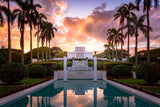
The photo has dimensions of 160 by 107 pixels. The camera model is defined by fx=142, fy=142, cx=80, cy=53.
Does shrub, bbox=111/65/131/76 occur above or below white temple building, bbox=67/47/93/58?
below

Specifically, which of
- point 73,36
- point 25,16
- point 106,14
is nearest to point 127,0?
point 106,14

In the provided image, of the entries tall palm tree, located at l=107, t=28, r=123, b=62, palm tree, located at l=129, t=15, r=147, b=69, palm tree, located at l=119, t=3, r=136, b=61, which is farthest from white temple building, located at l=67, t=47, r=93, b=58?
palm tree, located at l=129, t=15, r=147, b=69

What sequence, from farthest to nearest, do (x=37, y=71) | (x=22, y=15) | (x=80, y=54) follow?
(x=80, y=54)
(x=22, y=15)
(x=37, y=71)

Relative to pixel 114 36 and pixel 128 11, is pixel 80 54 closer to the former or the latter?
pixel 114 36

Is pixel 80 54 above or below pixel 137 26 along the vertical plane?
below

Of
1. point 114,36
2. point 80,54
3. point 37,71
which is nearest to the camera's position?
point 37,71

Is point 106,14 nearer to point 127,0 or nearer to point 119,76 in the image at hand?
point 127,0

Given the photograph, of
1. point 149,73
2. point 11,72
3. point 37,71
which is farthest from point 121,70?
point 11,72

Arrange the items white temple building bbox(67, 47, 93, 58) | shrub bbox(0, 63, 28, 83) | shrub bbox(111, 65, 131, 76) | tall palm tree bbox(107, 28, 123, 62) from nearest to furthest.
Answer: shrub bbox(0, 63, 28, 83)
shrub bbox(111, 65, 131, 76)
tall palm tree bbox(107, 28, 123, 62)
white temple building bbox(67, 47, 93, 58)

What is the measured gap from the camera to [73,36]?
2939 cm

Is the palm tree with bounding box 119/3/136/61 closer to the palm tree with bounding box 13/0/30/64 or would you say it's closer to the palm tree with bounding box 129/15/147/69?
the palm tree with bounding box 129/15/147/69

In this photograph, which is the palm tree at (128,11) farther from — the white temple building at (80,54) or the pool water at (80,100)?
the pool water at (80,100)

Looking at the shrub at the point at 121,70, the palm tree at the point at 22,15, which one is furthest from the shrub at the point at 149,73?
the palm tree at the point at 22,15

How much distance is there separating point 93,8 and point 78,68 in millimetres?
9174
